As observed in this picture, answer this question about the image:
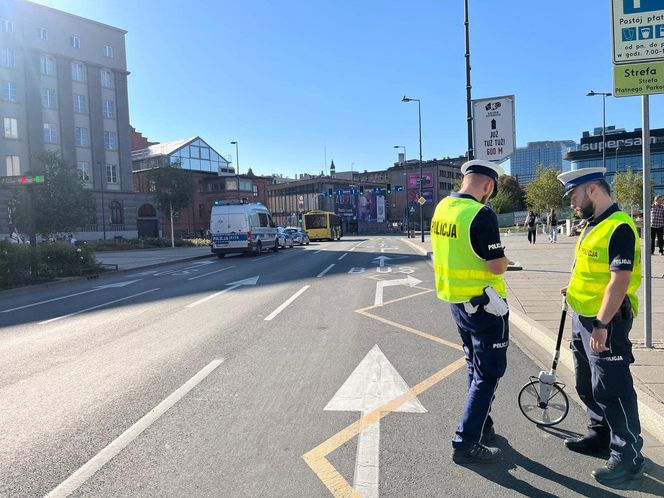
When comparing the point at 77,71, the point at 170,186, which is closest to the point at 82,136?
the point at 77,71

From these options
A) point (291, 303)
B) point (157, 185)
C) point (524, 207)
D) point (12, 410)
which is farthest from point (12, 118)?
point (524, 207)

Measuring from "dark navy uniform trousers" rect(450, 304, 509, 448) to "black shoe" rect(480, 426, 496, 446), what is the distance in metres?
0.29

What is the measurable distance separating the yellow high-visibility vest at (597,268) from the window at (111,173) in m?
Result: 56.7

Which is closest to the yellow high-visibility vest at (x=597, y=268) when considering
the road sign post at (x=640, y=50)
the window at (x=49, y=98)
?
the road sign post at (x=640, y=50)

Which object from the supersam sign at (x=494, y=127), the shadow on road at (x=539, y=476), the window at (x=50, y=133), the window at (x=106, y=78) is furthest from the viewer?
the window at (x=106, y=78)

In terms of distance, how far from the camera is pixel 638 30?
547cm

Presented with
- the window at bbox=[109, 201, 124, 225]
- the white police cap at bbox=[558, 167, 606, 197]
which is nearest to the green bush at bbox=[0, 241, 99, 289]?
the white police cap at bbox=[558, 167, 606, 197]

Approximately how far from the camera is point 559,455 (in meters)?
3.68

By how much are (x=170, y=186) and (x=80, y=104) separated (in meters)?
17.6

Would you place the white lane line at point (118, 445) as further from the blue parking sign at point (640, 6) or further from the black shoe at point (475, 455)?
the blue parking sign at point (640, 6)

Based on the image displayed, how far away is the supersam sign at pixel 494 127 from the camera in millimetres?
11875

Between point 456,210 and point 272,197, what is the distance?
104 meters

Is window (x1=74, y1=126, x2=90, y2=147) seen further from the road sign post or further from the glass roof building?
the road sign post

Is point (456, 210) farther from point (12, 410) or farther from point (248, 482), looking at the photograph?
point (12, 410)
